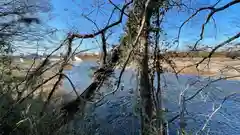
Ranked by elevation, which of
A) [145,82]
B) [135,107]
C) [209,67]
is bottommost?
[135,107]

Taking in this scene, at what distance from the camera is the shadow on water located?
4.64m

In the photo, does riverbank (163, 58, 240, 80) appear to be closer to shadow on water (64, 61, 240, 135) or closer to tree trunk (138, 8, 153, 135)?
shadow on water (64, 61, 240, 135)

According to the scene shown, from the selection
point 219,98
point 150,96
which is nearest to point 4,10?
point 150,96

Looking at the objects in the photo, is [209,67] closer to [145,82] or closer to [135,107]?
[145,82]

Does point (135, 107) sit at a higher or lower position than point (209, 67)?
lower

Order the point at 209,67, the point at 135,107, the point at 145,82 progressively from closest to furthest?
1. the point at 209,67
2. the point at 145,82
3. the point at 135,107

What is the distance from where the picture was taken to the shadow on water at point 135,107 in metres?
4.64

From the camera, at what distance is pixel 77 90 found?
214 inches

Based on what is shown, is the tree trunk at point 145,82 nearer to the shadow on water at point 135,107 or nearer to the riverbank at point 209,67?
the shadow on water at point 135,107

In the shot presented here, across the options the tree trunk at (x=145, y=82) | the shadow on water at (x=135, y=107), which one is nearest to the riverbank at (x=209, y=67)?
the shadow on water at (x=135, y=107)

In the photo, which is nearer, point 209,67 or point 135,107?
point 209,67

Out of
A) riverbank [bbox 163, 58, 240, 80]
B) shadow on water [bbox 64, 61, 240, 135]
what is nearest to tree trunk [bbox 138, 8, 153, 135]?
shadow on water [bbox 64, 61, 240, 135]

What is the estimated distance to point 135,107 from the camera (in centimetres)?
464

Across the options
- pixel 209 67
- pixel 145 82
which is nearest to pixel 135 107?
pixel 145 82
